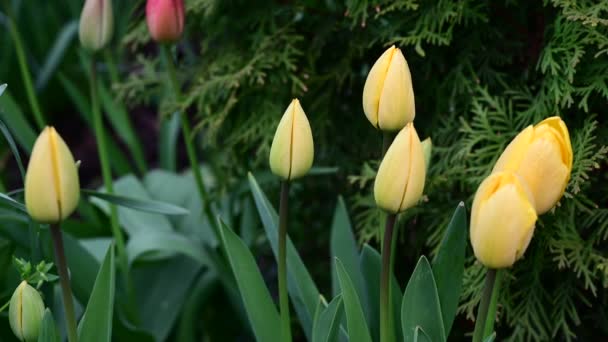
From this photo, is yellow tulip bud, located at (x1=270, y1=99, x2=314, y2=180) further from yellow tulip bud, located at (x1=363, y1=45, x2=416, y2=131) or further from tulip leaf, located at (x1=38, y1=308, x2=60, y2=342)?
tulip leaf, located at (x1=38, y1=308, x2=60, y2=342)

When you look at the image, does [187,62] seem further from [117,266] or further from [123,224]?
[117,266]

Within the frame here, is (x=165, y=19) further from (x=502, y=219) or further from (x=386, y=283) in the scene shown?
(x=502, y=219)

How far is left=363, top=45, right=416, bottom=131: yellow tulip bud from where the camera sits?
2.91 feet

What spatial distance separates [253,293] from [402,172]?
349mm

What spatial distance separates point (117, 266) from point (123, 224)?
0.17 meters

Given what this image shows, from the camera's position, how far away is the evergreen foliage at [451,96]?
1.15 meters

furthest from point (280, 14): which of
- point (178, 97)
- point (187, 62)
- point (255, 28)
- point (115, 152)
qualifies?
point (115, 152)

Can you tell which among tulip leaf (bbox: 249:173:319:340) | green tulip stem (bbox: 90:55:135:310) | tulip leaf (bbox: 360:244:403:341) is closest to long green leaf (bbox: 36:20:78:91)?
green tulip stem (bbox: 90:55:135:310)

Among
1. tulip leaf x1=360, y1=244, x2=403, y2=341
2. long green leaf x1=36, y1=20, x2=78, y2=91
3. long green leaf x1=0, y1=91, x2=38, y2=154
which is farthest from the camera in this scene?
long green leaf x1=36, y1=20, x2=78, y2=91

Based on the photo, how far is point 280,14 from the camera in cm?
149

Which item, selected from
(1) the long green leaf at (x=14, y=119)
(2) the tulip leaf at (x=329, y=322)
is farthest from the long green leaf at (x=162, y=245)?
(2) the tulip leaf at (x=329, y=322)

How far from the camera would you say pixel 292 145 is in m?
0.88

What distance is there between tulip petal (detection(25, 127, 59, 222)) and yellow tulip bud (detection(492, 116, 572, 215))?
409 mm

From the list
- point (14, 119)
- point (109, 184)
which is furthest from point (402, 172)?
point (14, 119)
